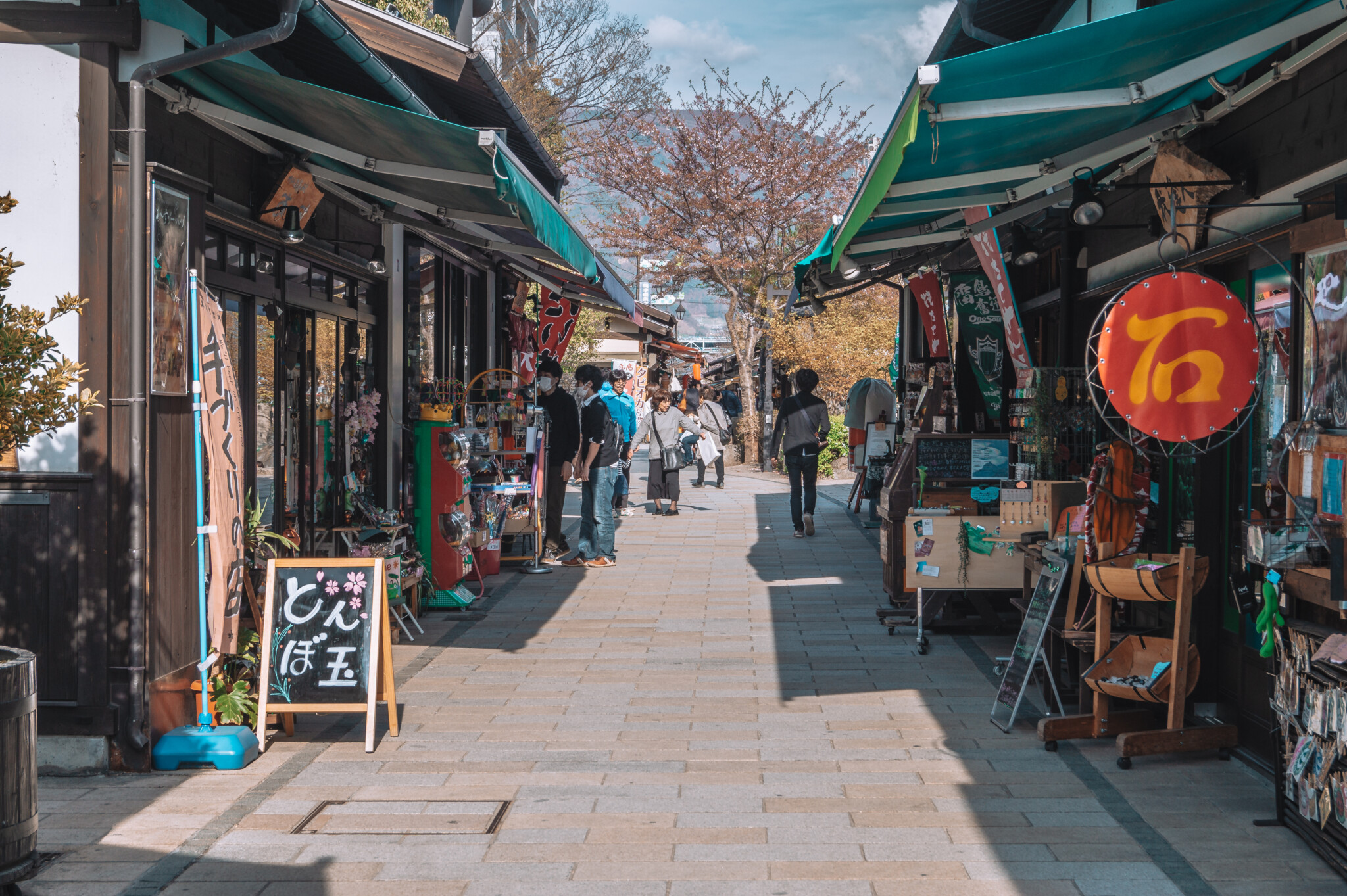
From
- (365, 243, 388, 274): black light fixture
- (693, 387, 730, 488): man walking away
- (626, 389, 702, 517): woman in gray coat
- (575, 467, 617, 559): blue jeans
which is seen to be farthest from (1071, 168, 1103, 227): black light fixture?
(693, 387, 730, 488): man walking away

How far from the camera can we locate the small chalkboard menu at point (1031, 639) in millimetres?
6152

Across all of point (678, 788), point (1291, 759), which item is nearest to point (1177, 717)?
point (1291, 759)

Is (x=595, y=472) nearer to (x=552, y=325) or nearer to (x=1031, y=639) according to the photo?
(x=552, y=325)

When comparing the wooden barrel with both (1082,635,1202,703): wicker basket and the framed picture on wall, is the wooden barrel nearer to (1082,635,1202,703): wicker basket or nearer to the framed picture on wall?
the framed picture on wall

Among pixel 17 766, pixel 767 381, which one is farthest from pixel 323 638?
pixel 767 381

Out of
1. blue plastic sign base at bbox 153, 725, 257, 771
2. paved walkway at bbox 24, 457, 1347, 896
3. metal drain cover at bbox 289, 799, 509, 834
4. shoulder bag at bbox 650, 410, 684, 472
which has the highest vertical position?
shoulder bag at bbox 650, 410, 684, 472

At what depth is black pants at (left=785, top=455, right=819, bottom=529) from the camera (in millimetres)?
14820

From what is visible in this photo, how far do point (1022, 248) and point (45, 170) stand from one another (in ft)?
22.4

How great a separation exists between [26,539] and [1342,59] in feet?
20.3

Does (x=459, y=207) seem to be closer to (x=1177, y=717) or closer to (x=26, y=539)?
(x=26, y=539)

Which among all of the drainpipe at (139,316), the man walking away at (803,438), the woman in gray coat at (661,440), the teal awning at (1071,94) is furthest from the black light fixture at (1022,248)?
the woman in gray coat at (661,440)

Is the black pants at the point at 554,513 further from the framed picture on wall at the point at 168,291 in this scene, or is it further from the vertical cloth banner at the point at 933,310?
the framed picture on wall at the point at 168,291

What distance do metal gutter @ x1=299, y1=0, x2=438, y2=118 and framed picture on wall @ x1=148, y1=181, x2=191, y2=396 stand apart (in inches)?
43.8

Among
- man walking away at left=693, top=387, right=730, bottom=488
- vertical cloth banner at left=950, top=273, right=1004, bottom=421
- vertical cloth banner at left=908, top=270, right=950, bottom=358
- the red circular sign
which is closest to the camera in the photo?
the red circular sign
